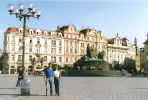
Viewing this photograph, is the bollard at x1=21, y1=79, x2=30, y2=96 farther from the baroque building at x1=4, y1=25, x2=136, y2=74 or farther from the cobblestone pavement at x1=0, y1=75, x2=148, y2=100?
the baroque building at x1=4, y1=25, x2=136, y2=74

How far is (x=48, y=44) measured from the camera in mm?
65500

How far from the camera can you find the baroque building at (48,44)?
197 ft

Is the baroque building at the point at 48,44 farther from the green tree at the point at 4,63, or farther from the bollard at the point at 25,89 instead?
the bollard at the point at 25,89

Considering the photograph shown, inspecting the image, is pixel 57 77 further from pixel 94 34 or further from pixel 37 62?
pixel 94 34

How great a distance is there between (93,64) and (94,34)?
132 feet

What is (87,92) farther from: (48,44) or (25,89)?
(48,44)

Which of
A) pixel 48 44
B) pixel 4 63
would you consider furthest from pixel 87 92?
pixel 48 44

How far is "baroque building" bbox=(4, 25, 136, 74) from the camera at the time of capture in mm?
60188

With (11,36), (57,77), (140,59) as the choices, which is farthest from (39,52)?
(57,77)

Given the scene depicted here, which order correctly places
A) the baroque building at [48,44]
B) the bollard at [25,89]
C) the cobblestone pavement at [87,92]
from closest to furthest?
the cobblestone pavement at [87,92], the bollard at [25,89], the baroque building at [48,44]

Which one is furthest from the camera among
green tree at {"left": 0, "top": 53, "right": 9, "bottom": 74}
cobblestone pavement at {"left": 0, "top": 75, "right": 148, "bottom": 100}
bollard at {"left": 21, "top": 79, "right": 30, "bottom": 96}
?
green tree at {"left": 0, "top": 53, "right": 9, "bottom": 74}

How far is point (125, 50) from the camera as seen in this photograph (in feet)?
289

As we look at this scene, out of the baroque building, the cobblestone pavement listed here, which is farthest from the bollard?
the baroque building

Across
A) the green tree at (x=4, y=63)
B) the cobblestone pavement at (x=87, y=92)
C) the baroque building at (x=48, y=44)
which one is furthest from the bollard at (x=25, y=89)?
the baroque building at (x=48, y=44)
